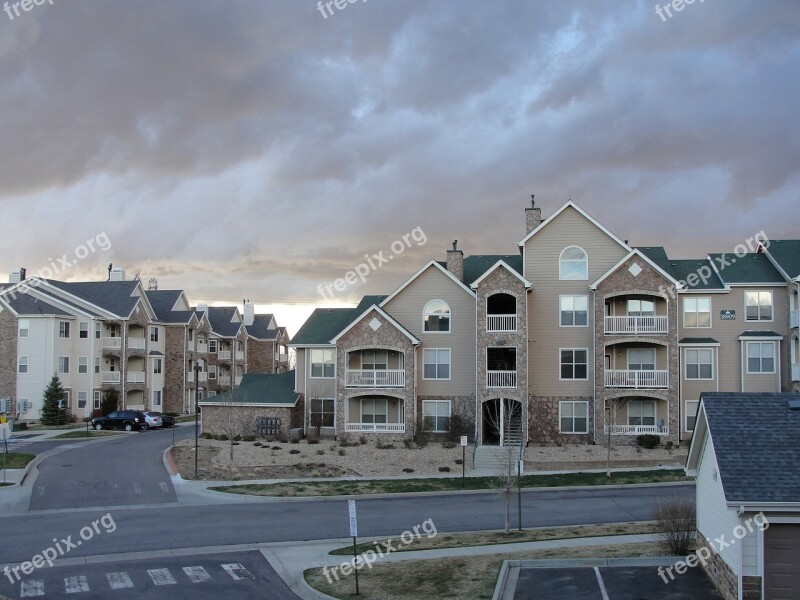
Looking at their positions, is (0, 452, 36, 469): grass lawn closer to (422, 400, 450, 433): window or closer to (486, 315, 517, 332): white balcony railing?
(422, 400, 450, 433): window

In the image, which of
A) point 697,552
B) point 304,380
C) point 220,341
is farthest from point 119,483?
point 220,341

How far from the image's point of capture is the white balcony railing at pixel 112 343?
62000mm

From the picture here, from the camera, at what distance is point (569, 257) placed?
43.5 metres

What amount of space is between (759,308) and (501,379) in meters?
14.2

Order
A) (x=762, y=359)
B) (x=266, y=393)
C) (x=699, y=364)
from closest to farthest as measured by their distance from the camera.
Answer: (x=762, y=359) < (x=699, y=364) < (x=266, y=393)

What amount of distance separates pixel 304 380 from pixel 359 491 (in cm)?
1612

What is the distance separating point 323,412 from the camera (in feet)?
152

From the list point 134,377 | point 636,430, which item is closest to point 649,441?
point 636,430

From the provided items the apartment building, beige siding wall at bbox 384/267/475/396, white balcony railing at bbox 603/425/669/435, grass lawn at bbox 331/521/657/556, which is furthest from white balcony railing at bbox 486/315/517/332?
grass lawn at bbox 331/521/657/556

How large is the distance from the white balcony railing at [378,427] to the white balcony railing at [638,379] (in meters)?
11.0

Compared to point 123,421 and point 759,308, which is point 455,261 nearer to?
point 759,308

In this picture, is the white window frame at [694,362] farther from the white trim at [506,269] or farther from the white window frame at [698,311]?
the white trim at [506,269]

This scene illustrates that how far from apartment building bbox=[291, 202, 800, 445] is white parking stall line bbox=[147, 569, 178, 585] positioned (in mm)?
23916

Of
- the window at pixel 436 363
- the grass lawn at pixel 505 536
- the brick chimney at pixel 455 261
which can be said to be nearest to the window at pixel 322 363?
the window at pixel 436 363
